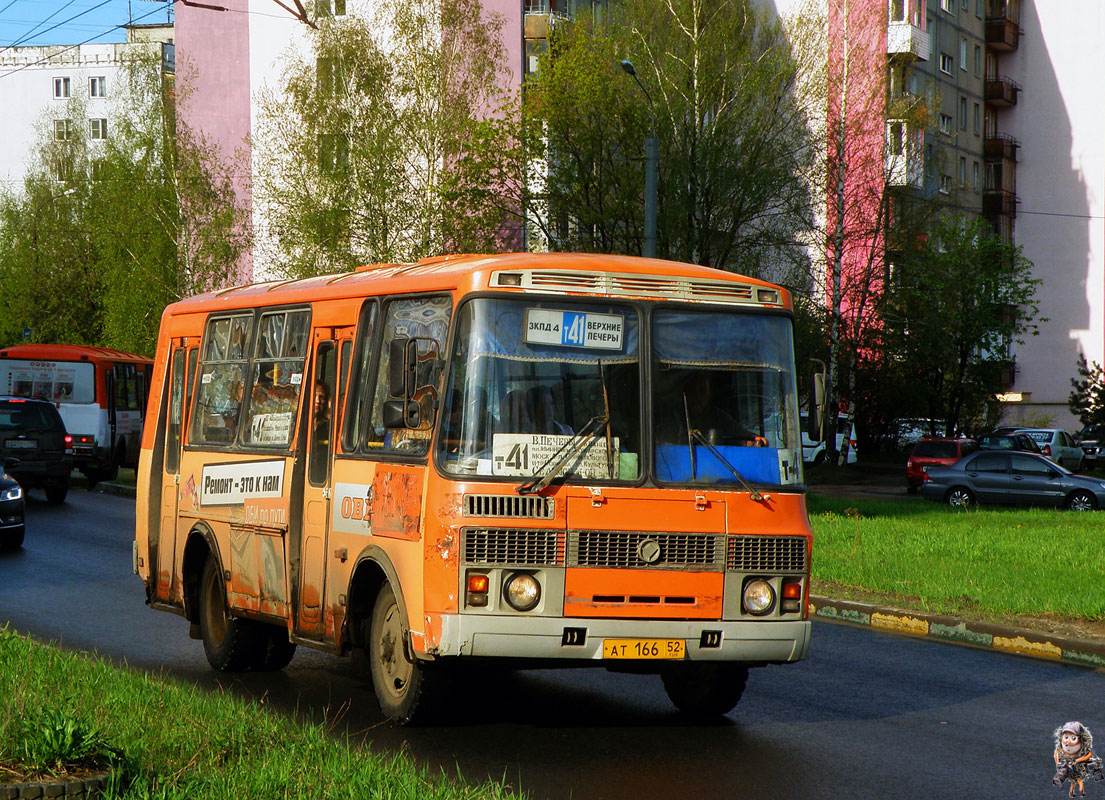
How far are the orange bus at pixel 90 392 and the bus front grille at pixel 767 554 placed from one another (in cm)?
2739

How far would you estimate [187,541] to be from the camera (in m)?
11.2

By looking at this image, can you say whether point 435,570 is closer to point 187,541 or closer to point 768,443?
point 768,443

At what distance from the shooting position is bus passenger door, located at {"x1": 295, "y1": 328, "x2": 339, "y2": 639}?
9344mm

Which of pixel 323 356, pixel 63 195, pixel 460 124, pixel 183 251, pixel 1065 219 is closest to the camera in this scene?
pixel 323 356

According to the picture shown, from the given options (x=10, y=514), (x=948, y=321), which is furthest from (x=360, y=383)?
(x=948, y=321)

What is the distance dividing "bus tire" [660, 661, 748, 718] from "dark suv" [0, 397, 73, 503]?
2006 centimetres

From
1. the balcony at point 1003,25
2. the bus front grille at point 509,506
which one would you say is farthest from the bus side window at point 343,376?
the balcony at point 1003,25

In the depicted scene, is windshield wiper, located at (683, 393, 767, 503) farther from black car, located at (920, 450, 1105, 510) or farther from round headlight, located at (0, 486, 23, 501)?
black car, located at (920, 450, 1105, 510)

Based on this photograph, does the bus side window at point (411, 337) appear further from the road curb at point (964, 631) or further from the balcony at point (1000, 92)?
the balcony at point (1000, 92)

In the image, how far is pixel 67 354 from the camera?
119 feet

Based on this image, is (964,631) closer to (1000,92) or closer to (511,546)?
(511,546)

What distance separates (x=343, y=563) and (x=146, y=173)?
156 ft

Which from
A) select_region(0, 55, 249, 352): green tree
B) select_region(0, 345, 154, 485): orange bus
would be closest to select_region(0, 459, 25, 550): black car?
select_region(0, 345, 154, 485): orange bus

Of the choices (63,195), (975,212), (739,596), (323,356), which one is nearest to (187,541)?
(323,356)
